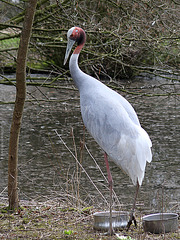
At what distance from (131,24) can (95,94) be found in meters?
2.71

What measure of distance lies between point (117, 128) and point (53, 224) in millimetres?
1200

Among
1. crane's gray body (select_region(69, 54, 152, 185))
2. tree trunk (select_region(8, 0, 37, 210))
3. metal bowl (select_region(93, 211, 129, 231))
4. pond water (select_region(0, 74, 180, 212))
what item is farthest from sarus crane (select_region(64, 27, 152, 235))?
tree trunk (select_region(8, 0, 37, 210))

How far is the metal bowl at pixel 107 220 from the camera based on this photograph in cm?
413

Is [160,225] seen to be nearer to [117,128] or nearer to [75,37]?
[117,128]

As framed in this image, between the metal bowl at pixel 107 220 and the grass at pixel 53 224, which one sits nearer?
the grass at pixel 53 224

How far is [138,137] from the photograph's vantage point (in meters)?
4.03

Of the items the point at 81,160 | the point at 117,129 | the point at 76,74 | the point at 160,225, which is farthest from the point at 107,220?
the point at 81,160

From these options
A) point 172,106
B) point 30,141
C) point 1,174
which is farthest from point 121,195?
point 172,106

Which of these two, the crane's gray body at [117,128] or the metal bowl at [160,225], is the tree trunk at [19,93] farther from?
the metal bowl at [160,225]

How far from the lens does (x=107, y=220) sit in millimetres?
4148

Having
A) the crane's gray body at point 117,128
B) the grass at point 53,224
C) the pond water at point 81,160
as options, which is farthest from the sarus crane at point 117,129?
the pond water at point 81,160

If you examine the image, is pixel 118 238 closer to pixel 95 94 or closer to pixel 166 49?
pixel 95 94

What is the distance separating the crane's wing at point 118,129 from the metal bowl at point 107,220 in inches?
15.9

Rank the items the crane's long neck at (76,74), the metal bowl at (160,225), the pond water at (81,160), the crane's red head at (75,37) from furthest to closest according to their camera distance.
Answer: the pond water at (81,160) → the crane's red head at (75,37) → the crane's long neck at (76,74) → the metal bowl at (160,225)
